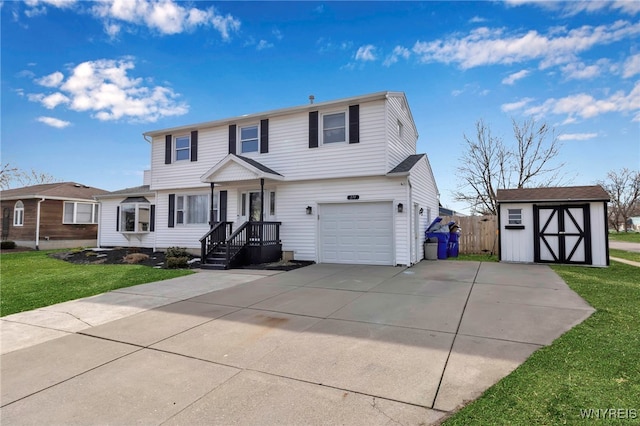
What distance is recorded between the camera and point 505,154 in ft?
75.2

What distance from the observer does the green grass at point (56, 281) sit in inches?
261

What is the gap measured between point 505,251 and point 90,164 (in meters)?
29.9

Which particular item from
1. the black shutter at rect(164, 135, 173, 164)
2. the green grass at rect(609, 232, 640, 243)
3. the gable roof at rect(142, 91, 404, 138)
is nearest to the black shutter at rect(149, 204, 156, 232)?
the black shutter at rect(164, 135, 173, 164)

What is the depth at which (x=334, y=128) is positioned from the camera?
11.9 metres

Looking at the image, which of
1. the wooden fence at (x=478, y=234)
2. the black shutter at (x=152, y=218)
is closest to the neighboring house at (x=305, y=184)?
the black shutter at (x=152, y=218)

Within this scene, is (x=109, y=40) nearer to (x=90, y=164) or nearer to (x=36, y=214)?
(x=36, y=214)

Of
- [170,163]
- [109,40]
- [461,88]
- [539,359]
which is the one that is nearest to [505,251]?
[461,88]

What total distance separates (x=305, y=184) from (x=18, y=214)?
20.2m

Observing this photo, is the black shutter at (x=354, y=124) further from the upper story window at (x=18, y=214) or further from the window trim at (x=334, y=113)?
the upper story window at (x=18, y=214)

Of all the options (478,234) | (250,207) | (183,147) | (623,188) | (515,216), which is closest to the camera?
(515,216)

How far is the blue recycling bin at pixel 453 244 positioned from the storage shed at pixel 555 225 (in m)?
2.04

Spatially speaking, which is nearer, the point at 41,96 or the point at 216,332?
the point at 216,332

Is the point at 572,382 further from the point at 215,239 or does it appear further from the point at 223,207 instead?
the point at 223,207

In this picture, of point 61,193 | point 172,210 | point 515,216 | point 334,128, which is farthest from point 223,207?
point 61,193
